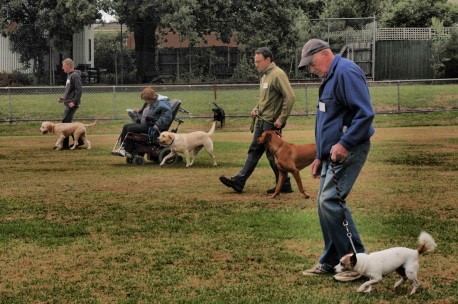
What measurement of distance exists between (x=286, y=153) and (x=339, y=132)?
4997 mm

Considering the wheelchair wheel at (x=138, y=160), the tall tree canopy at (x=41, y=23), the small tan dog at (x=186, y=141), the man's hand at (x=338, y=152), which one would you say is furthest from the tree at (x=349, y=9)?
the man's hand at (x=338, y=152)

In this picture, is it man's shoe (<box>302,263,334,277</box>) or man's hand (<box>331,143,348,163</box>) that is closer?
man's hand (<box>331,143,348,163</box>)

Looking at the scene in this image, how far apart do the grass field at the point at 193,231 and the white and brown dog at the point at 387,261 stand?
189mm

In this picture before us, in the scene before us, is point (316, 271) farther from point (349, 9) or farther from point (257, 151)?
point (349, 9)

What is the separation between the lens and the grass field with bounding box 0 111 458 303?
7.92 meters

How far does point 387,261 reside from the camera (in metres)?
7.40

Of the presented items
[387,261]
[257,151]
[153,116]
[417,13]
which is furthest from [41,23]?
[387,261]

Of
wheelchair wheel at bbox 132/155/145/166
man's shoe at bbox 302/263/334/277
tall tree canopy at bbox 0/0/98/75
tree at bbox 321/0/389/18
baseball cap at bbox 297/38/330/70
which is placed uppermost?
tree at bbox 321/0/389/18

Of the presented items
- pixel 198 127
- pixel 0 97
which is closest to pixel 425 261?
pixel 198 127

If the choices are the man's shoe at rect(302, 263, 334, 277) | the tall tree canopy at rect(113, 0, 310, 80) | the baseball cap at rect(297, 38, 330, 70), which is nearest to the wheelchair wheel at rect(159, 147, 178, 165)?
the man's shoe at rect(302, 263, 334, 277)

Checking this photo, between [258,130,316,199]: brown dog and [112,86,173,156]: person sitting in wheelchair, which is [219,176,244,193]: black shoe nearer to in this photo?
[258,130,316,199]: brown dog

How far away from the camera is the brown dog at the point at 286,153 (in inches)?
504

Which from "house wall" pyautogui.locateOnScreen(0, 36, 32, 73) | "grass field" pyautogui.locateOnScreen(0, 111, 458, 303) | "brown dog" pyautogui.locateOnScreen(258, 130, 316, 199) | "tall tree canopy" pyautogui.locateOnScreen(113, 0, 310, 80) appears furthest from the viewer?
"house wall" pyautogui.locateOnScreen(0, 36, 32, 73)

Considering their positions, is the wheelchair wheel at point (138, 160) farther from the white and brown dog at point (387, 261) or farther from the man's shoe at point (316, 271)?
the white and brown dog at point (387, 261)
